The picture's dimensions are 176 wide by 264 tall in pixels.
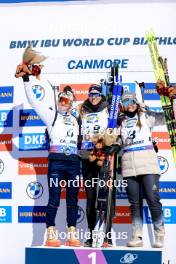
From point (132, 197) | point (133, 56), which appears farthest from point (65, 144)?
point (133, 56)

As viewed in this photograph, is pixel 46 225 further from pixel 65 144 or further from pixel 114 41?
pixel 114 41

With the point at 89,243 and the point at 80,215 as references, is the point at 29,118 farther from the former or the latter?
the point at 89,243

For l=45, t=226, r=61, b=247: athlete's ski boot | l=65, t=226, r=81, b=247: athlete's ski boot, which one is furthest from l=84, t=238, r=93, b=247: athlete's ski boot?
l=45, t=226, r=61, b=247: athlete's ski boot

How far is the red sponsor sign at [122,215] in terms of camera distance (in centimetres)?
557

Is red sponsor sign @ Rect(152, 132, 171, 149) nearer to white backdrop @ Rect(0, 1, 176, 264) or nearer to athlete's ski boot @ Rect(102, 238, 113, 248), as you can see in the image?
white backdrop @ Rect(0, 1, 176, 264)

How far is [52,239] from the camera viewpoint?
17.1 feet

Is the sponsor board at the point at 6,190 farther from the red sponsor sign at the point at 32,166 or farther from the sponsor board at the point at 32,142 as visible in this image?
the sponsor board at the point at 32,142

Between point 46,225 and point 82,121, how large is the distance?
915 mm

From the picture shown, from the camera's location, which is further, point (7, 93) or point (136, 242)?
point (7, 93)

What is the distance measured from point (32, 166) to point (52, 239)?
2.69ft

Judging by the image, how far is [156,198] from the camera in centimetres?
516

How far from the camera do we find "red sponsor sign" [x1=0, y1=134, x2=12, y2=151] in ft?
19.1

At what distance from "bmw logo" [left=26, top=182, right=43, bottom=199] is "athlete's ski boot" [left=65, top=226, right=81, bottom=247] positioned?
1.84 ft

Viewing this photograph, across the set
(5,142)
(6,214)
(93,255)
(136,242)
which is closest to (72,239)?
(93,255)
